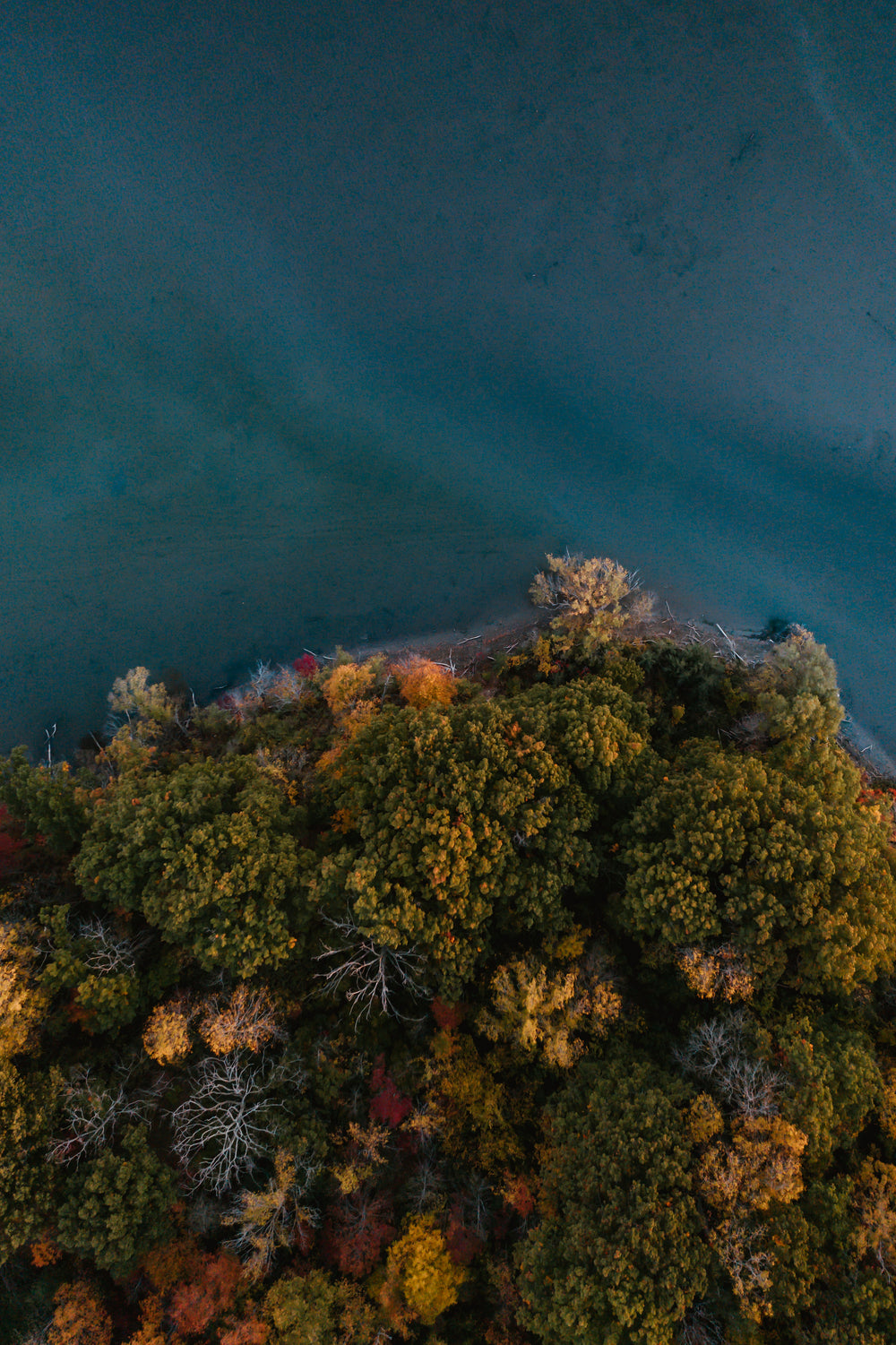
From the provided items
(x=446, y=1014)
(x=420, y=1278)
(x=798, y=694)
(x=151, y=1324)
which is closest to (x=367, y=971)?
(x=446, y=1014)

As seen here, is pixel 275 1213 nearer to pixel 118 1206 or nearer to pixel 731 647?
pixel 118 1206

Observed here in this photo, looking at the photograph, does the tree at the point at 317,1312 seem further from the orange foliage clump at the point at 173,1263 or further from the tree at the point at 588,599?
the tree at the point at 588,599

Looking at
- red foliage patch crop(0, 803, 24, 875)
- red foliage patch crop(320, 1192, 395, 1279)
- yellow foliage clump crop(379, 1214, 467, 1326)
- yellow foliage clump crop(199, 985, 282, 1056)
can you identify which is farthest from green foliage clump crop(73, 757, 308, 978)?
yellow foliage clump crop(379, 1214, 467, 1326)

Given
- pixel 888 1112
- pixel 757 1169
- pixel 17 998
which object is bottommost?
pixel 888 1112

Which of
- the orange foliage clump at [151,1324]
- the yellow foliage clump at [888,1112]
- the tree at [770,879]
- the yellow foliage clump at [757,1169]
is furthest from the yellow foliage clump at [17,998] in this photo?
the yellow foliage clump at [888,1112]

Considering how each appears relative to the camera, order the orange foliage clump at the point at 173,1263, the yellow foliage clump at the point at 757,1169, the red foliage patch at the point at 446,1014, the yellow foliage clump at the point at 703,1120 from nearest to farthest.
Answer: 1. the yellow foliage clump at the point at 757,1169
2. the yellow foliage clump at the point at 703,1120
3. the orange foliage clump at the point at 173,1263
4. the red foliage patch at the point at 446,1014

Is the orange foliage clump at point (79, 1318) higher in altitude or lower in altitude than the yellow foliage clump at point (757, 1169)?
higher
